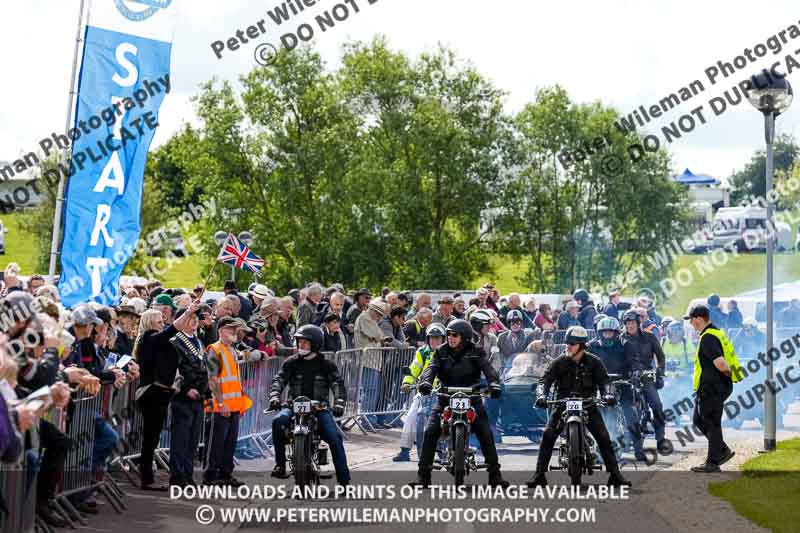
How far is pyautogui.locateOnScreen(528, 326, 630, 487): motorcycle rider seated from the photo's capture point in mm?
14992

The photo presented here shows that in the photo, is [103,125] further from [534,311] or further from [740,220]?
[740,220]

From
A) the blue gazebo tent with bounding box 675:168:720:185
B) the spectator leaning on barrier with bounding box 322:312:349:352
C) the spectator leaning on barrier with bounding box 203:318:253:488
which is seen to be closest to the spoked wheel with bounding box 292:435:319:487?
the spectator leaning on barrier with bounding box 203:318:253:488

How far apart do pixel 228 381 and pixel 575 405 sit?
3823 millimetres

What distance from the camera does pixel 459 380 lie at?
1513 centimetres

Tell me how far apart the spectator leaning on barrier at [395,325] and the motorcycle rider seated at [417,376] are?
165 inches

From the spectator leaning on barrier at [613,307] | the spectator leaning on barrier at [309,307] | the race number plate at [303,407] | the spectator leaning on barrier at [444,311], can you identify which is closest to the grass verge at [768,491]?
the race number plate at [303,407]

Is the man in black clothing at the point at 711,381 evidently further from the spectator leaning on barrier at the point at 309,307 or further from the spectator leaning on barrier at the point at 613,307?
the spectator leaning on barrier at the point at 613,307

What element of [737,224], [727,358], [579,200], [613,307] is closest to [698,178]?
[737,224]

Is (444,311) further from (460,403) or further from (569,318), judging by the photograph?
(460,403)

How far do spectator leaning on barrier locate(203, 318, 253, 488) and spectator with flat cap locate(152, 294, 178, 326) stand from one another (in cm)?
98

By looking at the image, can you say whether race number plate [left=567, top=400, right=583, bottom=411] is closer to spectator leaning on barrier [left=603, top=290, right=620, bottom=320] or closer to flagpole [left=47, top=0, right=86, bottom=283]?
flagpole [left=47, top=0, right=86, bottom=283]

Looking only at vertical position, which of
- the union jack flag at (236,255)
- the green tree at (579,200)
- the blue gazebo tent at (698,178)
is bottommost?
the union jack flag at (236,255)

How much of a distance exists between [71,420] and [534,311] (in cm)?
1774

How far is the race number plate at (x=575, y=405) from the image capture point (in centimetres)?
1482
